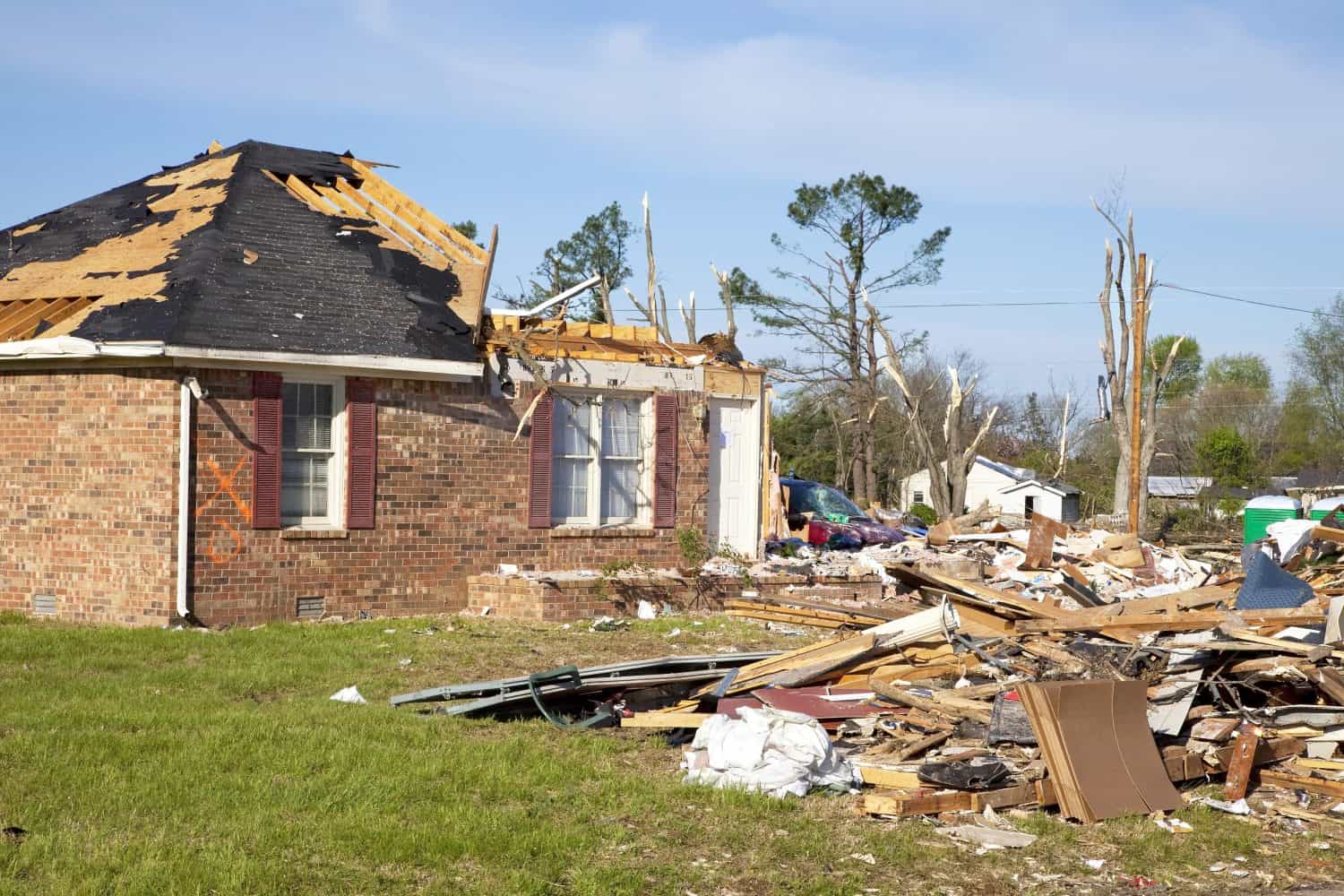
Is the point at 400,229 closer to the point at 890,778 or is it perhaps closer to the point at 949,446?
the point at 890,778

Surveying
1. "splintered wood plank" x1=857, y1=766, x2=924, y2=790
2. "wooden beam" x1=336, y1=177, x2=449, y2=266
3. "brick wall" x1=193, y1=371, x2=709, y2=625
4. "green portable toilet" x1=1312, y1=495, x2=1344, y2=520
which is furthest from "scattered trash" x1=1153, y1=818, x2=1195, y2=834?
"green portable toilet" x1=1312, y1=495, x2=1344, y2=520

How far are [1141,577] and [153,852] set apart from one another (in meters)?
16.2

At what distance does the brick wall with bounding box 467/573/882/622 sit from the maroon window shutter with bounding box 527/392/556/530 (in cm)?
77

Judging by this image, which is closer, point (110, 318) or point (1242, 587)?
point (1242, 587)

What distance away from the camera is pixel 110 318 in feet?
46.0

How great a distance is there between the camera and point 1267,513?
2545 centimetres

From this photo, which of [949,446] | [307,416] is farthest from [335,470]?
[949,446]

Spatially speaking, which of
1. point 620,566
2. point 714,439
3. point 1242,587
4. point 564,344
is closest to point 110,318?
point 564,344

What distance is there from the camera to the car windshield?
26516mm

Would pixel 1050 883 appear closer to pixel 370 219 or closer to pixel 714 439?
pixel 714 439

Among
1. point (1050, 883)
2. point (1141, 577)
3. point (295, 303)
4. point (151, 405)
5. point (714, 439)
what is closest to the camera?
point (1050, 883)

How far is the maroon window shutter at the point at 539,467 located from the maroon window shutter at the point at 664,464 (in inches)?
60.8

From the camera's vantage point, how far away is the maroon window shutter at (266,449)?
14.1 metres

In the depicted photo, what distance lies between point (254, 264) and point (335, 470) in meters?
2.61
